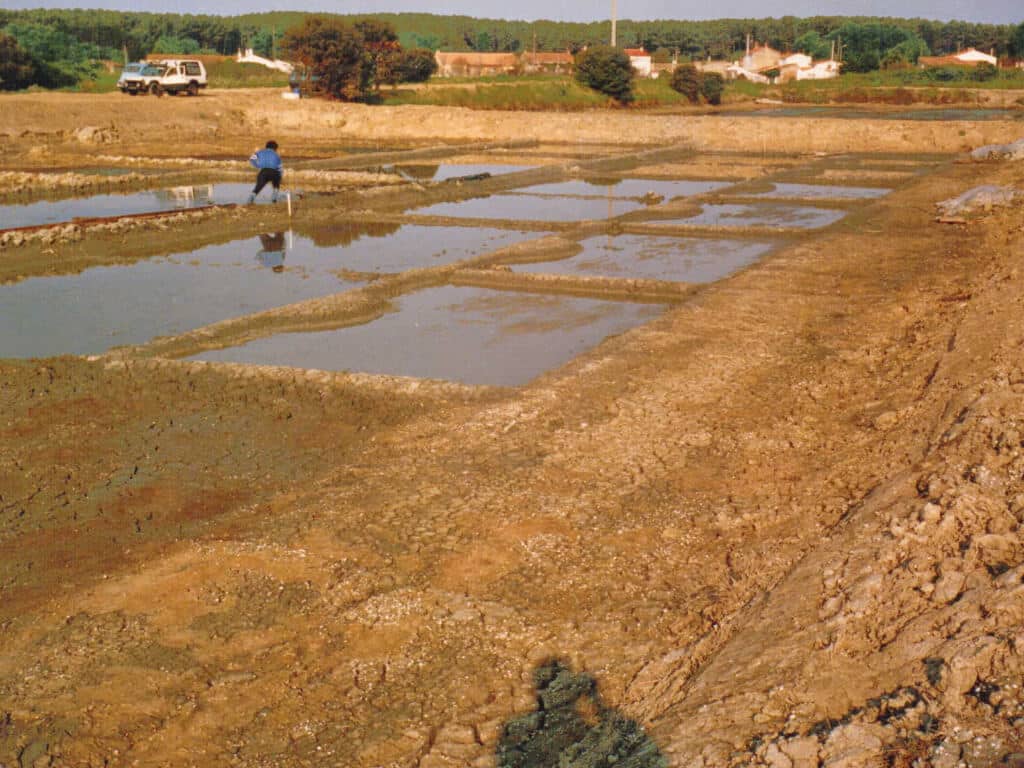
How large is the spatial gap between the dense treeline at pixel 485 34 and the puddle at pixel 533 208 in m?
30.4

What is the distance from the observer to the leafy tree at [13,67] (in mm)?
38281

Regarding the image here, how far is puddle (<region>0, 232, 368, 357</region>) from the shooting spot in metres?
9.19

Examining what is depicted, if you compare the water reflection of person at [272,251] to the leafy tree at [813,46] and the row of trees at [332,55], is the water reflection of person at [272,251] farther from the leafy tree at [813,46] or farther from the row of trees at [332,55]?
the leafy tree at [813,46]

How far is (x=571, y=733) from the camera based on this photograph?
3.49 meters

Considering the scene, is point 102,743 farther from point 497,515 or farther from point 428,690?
point 497,515

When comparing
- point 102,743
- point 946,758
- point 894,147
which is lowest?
point 102,743

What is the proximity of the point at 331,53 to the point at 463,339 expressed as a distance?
32.8 metres

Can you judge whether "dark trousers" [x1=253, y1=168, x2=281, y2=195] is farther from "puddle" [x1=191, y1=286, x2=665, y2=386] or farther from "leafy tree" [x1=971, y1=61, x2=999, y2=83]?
"leafy tree" [x1=971, y1=61, x2=999, y2=83]

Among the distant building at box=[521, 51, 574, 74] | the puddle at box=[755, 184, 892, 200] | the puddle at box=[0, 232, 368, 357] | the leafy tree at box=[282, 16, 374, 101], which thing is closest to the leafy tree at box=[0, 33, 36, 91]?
the leafy tree at box=[282, 16, 374, 101]

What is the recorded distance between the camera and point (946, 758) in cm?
262

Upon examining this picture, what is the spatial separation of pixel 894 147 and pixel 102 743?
93.3 feet

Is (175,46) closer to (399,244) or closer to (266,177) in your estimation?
(266,177)

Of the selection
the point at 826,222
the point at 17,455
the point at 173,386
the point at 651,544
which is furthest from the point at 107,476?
the point at 826,222

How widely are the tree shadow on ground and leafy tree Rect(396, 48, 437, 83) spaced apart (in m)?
45.8
